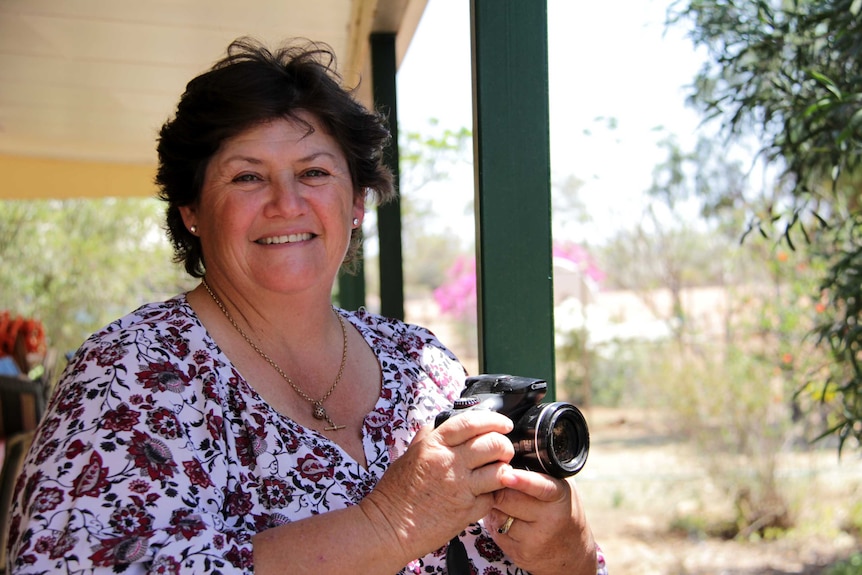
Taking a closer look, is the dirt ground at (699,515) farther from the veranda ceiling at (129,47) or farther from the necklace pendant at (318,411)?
the necklace pendant at (318,411)

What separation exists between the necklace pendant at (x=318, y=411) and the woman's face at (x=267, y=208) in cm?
19

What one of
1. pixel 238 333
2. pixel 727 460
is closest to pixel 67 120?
pixel 238 333

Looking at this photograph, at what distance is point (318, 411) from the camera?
4.87ft

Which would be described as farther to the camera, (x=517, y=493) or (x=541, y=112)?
(x=541, y=112)

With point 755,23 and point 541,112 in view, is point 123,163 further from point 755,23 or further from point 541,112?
point 541,112

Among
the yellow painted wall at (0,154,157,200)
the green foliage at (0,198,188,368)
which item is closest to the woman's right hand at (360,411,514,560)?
the yellow painted wall at (0,154,157,200)

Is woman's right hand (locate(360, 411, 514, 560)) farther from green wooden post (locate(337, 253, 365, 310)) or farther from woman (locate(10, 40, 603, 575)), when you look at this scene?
green wooden post (locate(337, 253, 365, 310))

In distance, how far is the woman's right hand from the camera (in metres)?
1.23

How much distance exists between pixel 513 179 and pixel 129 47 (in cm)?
195

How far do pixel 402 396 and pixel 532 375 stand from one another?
23cm

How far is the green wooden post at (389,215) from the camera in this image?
2.75 metres

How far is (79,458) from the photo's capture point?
1119mm

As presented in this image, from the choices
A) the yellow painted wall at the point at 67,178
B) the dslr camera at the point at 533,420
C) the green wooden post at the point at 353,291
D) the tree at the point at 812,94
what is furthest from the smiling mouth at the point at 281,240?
the yellow painted wall at the point at 67,178

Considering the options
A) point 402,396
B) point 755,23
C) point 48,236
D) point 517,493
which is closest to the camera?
point 517,493
